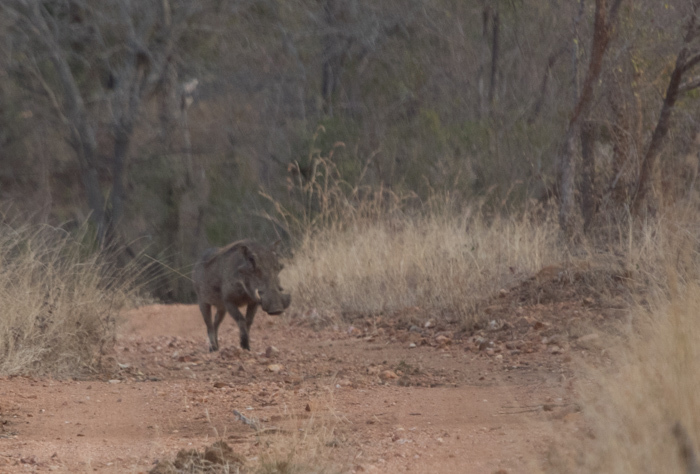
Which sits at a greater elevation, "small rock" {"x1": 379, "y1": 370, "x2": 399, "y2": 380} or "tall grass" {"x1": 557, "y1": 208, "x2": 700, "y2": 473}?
"tall grass" {"x1": 557, "y1": 208, "x2": 700, "y2": 473}

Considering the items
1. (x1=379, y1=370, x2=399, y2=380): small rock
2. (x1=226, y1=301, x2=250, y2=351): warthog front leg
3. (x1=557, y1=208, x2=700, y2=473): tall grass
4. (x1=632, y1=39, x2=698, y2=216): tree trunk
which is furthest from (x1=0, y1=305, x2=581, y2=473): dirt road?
(x1=632, y1=39, x2=698, y2=216): tree trunk

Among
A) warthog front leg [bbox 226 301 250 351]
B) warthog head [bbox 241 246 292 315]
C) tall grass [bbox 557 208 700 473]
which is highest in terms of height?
tall grass [bbox 557 208 700 473]

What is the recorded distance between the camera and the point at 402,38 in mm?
18859

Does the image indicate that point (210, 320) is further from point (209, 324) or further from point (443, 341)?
point (443, 341)

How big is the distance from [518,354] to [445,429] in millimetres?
2364

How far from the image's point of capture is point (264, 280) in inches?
283

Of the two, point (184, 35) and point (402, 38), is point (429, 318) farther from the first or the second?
point (184, 35)

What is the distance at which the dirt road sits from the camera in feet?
12.0

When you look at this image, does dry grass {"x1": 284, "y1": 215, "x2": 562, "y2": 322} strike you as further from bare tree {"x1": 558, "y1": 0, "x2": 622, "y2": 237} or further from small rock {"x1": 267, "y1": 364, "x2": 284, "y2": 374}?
small rock {"x1": 267, "y1": 364, "x2": 284, "y2": 374}

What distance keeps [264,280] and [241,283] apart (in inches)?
12.7

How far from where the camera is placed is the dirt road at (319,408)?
3.67 metres

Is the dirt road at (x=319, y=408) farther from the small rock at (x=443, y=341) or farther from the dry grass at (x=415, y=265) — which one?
the dry grass at (x=415, y=265)

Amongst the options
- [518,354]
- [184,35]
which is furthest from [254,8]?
[518,354]

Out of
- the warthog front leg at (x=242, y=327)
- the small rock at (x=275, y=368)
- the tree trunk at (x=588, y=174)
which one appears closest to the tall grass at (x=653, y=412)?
the small rock at (x=275, y=368)
